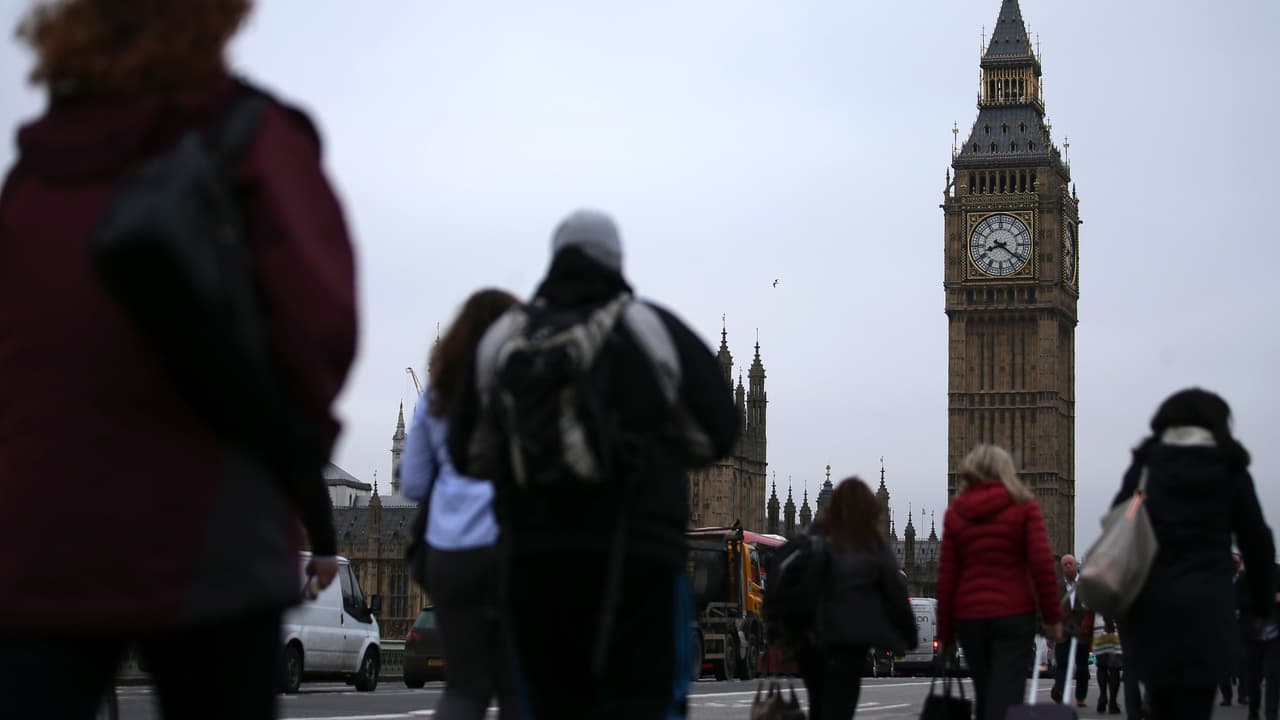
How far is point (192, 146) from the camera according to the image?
2699 millimetres

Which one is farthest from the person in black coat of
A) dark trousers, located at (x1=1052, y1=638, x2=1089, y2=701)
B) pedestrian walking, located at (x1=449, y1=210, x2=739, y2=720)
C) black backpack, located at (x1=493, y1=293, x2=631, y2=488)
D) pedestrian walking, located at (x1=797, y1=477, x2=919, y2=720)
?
dark trousers, located at (x1=1052, y1=638, x2=1089, y2=701)

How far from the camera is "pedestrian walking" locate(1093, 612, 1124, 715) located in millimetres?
17797

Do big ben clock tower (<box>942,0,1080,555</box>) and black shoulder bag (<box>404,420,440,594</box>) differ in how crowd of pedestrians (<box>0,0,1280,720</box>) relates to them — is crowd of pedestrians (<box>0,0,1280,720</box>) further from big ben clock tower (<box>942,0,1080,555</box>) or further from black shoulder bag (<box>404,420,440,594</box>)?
big ben clock tower (<box>942,0,1080,555</box>)

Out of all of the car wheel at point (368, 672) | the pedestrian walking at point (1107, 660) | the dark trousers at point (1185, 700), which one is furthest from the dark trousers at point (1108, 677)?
the dark trousers at point (1185, 700)

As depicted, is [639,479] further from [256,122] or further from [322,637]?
[322,637]

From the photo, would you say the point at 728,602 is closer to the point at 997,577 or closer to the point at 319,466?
the point at 997,577

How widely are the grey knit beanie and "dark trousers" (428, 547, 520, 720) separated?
1740 mm

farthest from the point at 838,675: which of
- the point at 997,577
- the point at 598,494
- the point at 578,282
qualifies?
the point at 598,494

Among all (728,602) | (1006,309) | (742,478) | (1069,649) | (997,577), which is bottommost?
(1069,649)

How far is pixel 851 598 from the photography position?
8.69m

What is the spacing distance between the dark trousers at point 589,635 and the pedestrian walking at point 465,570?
5.22ft

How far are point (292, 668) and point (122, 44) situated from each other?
17.6 meters

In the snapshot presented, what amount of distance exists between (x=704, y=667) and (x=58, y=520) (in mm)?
28525

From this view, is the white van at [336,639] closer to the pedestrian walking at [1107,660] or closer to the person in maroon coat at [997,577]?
the pedestrian walking at [1107,660]
